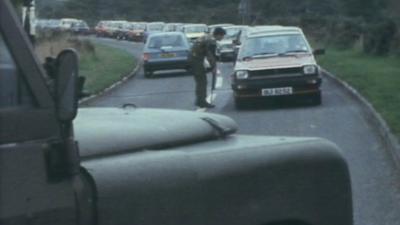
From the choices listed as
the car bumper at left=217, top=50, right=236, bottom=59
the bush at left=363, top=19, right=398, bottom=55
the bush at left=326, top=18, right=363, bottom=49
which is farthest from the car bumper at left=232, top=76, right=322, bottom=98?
the bush at left=326, top=18, right=363, bottom=49

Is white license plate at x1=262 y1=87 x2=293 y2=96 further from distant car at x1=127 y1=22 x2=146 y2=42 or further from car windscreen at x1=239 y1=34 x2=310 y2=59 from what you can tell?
distant car at x1=127 y1=22 x2=146 y2=42

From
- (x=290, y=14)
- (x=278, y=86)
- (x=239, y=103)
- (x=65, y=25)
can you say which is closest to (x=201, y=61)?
(x=239, y=103)

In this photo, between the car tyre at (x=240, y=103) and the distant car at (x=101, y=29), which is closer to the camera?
the car tyre at (x=240, y=103)

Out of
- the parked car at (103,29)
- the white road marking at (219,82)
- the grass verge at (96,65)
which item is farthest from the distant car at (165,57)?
the parked car at (103,29)

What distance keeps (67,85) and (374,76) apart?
88.6 ft

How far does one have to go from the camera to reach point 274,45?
2506cm

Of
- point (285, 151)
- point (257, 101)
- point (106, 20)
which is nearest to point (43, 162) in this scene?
point (285, 151)

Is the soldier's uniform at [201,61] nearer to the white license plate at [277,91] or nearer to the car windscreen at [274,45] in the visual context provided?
the car windscreen at [274,45]

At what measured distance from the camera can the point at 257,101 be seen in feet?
80.6

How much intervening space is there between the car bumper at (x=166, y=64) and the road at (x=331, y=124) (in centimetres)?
211

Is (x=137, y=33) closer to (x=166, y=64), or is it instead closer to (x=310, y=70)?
(x=166, y=64)

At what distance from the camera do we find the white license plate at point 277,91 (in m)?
23.9

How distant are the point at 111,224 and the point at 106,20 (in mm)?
99769

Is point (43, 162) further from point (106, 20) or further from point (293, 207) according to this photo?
point (106, 20)
